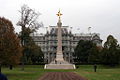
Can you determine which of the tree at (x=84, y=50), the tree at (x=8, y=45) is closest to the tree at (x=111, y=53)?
the tree at (x=84, y=50)

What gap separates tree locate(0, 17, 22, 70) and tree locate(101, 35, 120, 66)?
5275cm

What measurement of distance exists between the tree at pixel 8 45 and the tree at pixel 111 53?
52.8 meters

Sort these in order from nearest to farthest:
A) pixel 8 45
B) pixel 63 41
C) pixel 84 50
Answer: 1. pixel 8 45
2. pixel 84 50
3. pixel 63 41

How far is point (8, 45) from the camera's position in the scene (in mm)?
41125

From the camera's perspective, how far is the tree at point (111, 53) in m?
90.2

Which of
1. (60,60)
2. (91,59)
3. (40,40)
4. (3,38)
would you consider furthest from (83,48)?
(3,38)

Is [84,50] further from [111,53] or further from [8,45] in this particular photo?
[8,45]

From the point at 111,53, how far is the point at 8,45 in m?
55.4

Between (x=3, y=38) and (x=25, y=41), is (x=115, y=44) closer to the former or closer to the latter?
(x=25, y=41)

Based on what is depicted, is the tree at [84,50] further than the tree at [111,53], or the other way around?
the tree at [84,50]

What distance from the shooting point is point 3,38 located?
134 ft

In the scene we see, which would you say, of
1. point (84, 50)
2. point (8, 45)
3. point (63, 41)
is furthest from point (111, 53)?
point (63, 41)

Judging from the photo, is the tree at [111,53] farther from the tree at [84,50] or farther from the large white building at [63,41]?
the large white building at [63,41]

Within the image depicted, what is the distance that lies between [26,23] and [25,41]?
466cm
